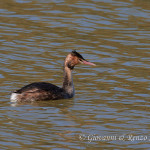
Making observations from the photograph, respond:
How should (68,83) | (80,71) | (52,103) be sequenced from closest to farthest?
(52,103), (68,83), (80,71)

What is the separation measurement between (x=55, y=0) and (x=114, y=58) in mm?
8199

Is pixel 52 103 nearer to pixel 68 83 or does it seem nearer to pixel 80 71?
pixel 68 83

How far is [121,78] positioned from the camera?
58.6 ft

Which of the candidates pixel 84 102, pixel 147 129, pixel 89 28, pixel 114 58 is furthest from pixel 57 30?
pixel 147 129

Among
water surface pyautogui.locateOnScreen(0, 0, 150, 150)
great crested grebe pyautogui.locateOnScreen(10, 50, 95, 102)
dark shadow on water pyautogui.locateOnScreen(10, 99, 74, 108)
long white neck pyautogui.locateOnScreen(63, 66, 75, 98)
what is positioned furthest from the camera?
long white neck pyautogui.locateOnScreen(63, 66, 75, 98)

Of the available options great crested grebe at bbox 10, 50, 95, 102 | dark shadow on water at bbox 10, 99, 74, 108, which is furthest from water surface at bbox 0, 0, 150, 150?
great crested grebe at bbox 10, 50, 95, 102

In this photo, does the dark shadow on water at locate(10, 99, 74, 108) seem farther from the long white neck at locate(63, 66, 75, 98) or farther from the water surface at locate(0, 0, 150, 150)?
the long white neck at locate(63, 66, 75, 98)

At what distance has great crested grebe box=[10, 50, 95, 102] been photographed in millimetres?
15250

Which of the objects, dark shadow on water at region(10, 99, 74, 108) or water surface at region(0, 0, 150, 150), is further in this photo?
dark shadow on water at region(10, 99, 74, 108)

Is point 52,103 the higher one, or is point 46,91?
point 46,91

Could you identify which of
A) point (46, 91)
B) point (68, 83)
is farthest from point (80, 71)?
point (46, 91)

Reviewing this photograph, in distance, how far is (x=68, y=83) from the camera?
16359 millimetres

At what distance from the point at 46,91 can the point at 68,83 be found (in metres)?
1.00

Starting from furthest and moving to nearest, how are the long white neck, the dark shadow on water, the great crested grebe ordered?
the long white neck
the great crested grebe
the dark shadow on water
